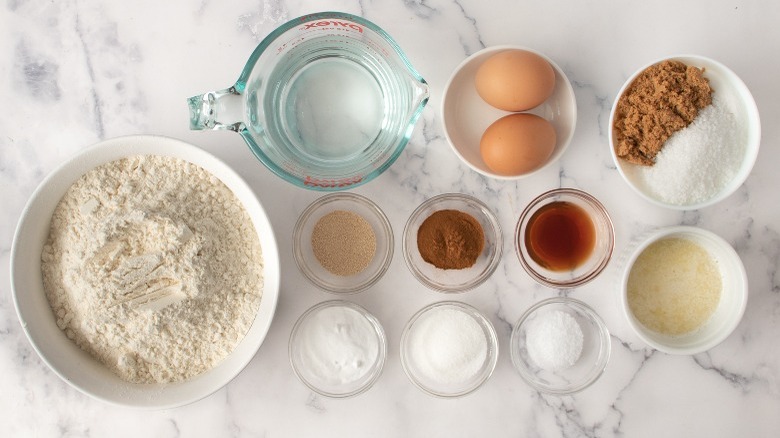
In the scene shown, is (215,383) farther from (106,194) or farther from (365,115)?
(365,115)

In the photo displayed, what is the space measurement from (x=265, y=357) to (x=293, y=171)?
0.48 meters

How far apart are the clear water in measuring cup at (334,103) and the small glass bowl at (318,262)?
0.41ft

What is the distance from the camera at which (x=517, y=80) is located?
130 centimetres

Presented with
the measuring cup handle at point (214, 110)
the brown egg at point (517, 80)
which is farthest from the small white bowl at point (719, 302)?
the measuring cup handle at point (214, 110)

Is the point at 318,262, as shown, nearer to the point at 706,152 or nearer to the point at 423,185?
the point at 423,185

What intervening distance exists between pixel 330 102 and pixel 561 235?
0.65 m

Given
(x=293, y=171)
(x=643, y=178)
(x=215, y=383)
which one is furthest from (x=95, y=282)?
(x=643, y=178)

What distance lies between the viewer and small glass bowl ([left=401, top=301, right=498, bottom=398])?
1.46 metres

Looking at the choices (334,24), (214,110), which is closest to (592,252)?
(334,24)

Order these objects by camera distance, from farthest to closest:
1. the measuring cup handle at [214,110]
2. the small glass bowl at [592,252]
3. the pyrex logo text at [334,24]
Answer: the small glass bowl at [592,252] < the pyrex logo text at [334,24] < the measuring cup handle at [214,110]

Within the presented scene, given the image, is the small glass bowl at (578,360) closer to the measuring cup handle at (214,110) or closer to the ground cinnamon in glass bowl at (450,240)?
the ground cinnamon in glass bowl at (450,240)

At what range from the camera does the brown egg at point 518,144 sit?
4.30ft

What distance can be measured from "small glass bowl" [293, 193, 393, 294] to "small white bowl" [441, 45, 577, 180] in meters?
0.26

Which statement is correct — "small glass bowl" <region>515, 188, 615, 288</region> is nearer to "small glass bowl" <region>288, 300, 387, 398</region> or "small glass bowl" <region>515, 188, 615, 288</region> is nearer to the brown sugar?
the brown sugar
